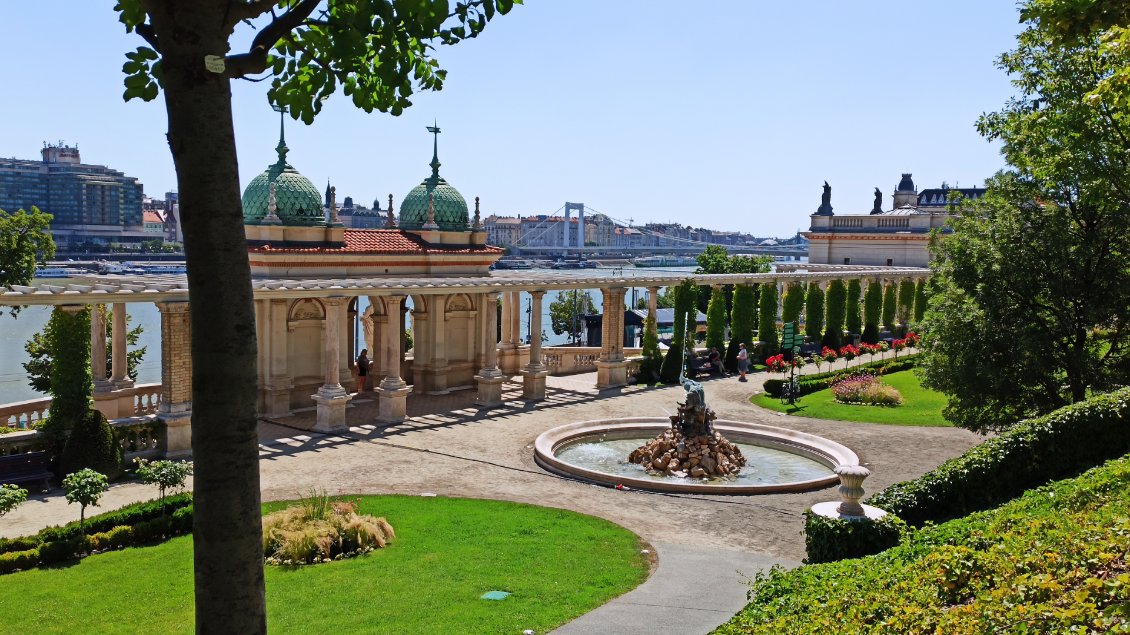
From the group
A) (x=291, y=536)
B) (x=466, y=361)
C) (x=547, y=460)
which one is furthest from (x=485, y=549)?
(x=466, y=361)

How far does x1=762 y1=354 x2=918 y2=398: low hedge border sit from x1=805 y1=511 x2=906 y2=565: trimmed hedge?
1891cm

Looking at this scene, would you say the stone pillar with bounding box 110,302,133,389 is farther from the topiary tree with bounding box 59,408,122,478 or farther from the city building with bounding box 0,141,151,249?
the city building with bounding box 0,141,151,249

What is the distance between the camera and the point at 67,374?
2362 cm

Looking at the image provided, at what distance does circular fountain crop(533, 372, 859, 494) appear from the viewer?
955 inches

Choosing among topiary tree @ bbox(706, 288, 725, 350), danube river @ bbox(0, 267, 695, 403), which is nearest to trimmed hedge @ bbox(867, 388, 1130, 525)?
danube river @ bbox(0, 267, 695, 403)

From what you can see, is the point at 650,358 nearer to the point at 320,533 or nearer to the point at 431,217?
the point at 431,217

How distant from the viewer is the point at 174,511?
19.1 m

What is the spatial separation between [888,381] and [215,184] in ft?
129

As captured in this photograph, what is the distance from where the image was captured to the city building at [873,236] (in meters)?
68.7

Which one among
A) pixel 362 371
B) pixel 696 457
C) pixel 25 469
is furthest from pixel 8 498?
pixel 362 371

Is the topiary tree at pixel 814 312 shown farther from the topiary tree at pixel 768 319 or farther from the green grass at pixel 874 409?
the green grass at pixel 874 409

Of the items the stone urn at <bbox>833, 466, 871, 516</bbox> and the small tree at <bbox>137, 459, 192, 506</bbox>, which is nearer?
the stone urn at <bbox>833, 466, 871, 516</bbox>

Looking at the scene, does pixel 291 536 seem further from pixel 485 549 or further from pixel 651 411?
pixel 651 411

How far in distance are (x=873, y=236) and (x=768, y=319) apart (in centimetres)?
2669
